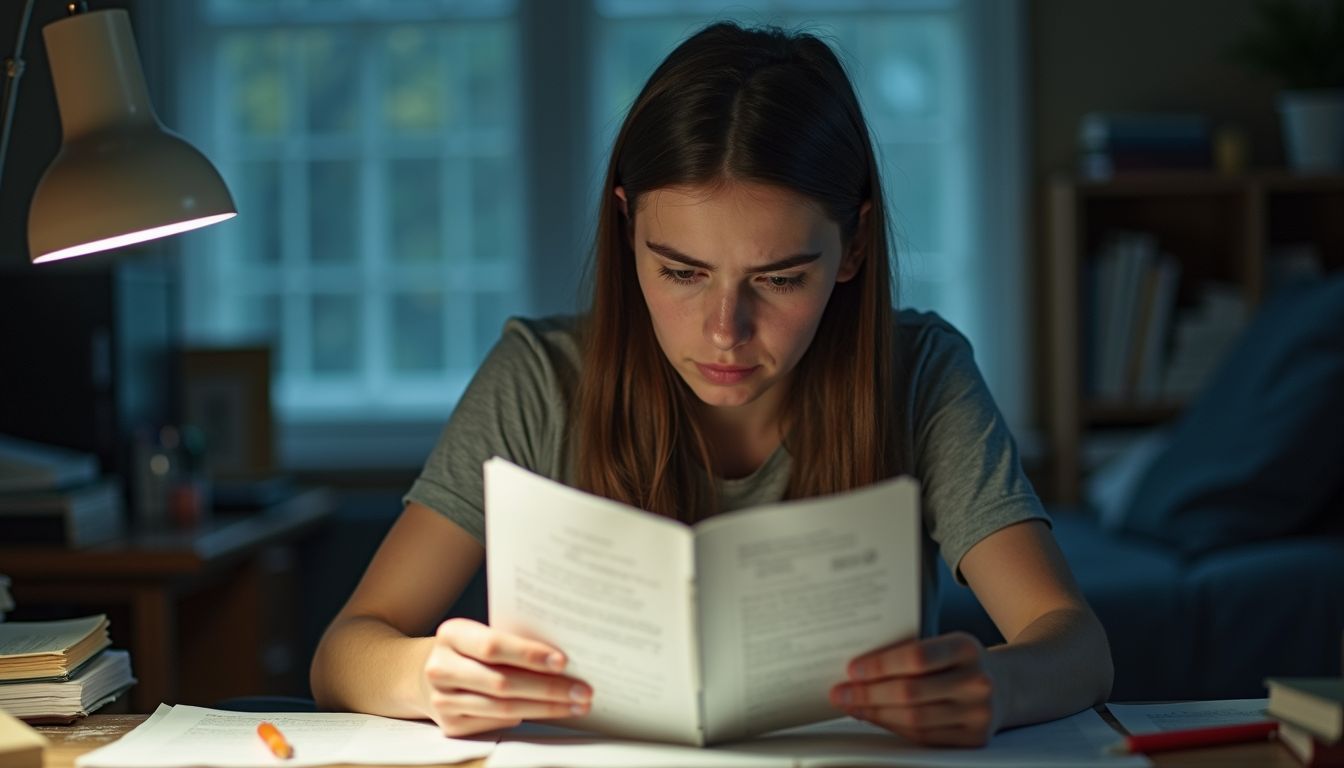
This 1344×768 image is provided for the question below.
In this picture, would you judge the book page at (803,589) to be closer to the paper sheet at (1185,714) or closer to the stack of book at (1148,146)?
the paper sheet at (1185,714)

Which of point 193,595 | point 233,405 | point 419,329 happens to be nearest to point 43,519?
point 193,595

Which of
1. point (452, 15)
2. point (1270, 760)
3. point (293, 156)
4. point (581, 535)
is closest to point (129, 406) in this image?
point (293, 156)

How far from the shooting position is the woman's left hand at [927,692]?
1.02m

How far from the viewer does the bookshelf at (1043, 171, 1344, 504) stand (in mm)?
3338

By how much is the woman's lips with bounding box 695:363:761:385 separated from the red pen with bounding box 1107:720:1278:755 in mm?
464

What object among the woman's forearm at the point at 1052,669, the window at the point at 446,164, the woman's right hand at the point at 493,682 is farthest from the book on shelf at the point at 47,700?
the window at the point at 446,164

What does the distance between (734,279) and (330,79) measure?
259cm

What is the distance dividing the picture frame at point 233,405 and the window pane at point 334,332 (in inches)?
19.1

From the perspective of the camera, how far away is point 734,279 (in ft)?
4.22

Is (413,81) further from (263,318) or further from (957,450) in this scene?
(957,450)

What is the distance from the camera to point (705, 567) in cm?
97

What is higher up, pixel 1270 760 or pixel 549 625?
pixel 549 625

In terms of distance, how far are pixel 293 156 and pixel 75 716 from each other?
2.58 metres

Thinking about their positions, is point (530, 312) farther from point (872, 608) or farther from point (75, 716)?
point (872, 608)
